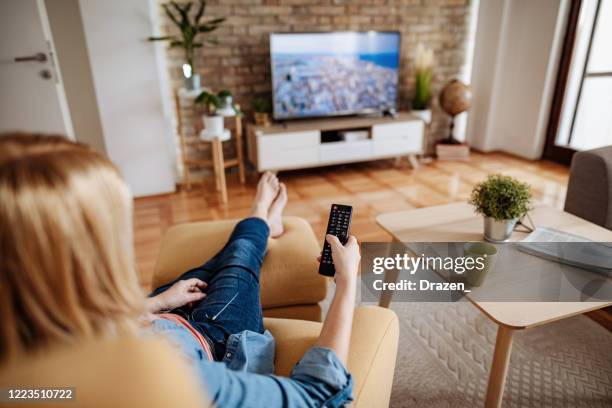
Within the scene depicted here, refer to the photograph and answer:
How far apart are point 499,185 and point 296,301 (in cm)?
75

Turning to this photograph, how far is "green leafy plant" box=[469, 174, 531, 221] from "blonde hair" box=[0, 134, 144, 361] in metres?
1.17

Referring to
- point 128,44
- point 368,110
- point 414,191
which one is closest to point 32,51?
point 128,44

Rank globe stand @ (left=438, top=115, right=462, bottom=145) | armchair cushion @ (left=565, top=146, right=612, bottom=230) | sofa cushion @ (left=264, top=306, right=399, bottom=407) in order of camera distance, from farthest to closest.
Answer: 1. globe stand @ (left=438, top=115, right=462, bottom=145)
2. armchair cushion @ (left=565, top=146, right=612, bottom=230)
3. sofa cushion @ (left=264, top=306, right=399, bottom=407)

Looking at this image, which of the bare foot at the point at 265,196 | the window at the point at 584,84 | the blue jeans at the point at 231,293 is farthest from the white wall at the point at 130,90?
the window at the point at 584,84

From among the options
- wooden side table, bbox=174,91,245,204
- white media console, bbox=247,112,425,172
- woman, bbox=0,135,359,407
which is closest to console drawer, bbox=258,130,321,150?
white media console, bbox=247,112,425,172

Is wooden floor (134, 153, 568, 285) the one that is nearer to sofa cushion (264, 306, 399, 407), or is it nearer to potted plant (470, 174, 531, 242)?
potted plant (470, 174, 531, 242)

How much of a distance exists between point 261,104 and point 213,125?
0.59m

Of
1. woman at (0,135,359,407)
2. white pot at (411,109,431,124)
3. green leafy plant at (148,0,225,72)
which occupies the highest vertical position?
green leafy plant at (148,0,225,72)

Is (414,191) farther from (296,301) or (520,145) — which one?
(296,301)

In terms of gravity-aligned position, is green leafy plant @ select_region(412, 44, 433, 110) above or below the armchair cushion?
above

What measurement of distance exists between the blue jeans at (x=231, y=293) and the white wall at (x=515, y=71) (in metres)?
3.25

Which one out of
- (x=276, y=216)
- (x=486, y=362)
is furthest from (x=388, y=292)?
(x=276, y=216)

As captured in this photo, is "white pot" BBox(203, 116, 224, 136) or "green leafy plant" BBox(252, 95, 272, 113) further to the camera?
"green leafy plant" BBox(252, 95, 272, 113)

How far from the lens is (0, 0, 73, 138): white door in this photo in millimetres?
2438
